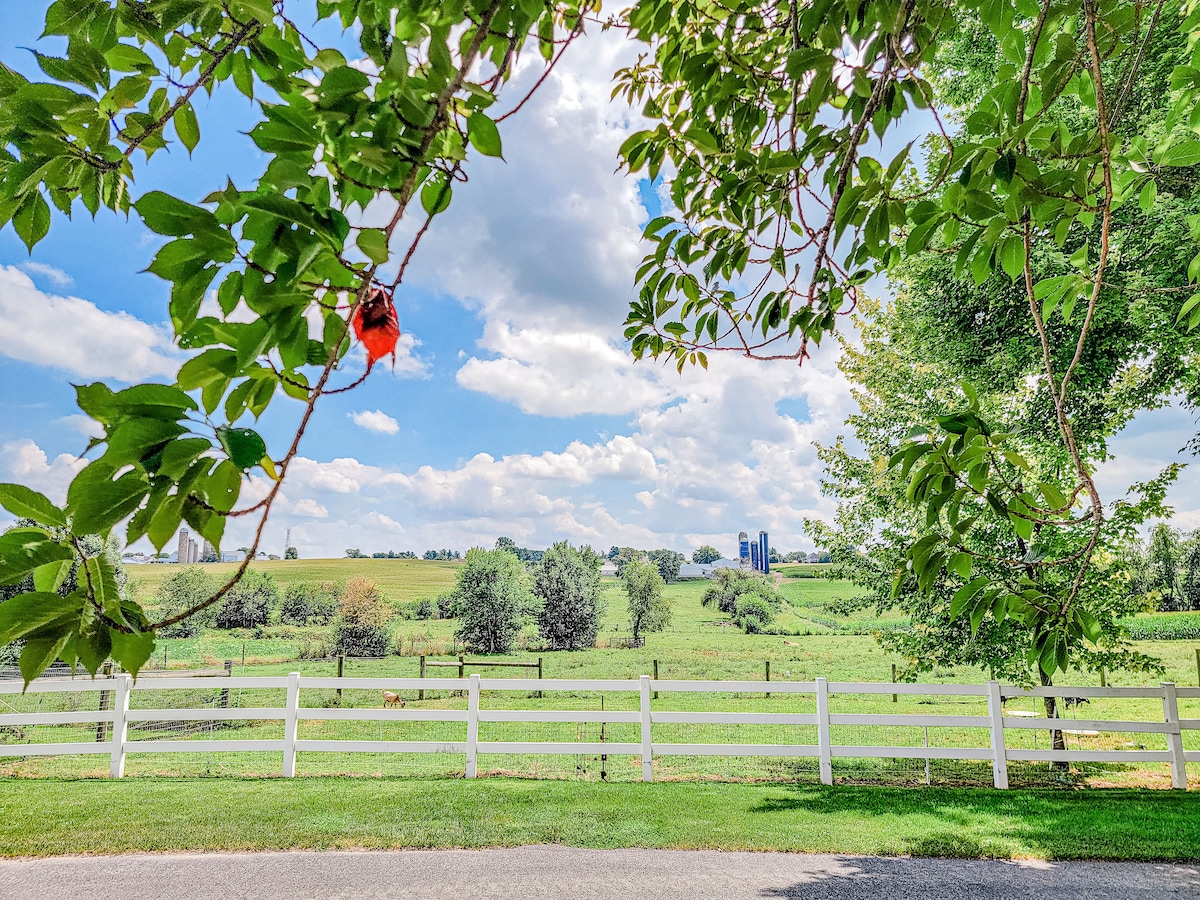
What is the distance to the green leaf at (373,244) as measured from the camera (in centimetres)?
44

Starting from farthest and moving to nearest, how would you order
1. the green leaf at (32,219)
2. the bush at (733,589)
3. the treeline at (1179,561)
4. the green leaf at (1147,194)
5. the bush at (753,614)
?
the bush at (733,589) → the bush at (753,614) → the treeline at (1179,561) → the green leaf at (1147,194) → the green leaf at (32,219)

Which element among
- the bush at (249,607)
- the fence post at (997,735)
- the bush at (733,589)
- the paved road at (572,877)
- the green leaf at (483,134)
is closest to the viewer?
the green leaf at (483,134)

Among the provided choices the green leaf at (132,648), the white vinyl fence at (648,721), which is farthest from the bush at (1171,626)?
the green leaf at (132,648)

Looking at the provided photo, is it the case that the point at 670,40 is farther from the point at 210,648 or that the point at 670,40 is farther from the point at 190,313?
the point at 210,648

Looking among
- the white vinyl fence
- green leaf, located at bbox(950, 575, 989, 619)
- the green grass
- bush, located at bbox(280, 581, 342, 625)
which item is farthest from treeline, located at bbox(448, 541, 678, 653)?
green leaf, located at bbox(950, 575, 989, 619)

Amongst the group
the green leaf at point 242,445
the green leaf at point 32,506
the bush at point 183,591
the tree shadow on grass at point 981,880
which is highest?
the green leaf at point 242,445

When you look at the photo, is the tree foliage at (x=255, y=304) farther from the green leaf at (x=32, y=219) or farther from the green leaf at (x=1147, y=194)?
the green leaf at (x=1147, y=194)

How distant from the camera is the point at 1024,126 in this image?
107cm

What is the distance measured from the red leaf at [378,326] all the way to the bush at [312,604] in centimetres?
1895

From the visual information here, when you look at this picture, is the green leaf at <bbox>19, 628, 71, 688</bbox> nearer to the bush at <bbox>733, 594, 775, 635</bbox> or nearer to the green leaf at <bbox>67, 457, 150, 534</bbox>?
the green leaf at <bbox>67, 457, 150, 534</bbox>

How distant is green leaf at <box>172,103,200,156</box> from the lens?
37.5 inches

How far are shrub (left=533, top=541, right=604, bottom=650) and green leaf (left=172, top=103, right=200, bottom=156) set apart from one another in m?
18.0

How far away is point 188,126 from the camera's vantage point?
0.97m

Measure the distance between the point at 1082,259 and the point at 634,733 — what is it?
40.4 feet
